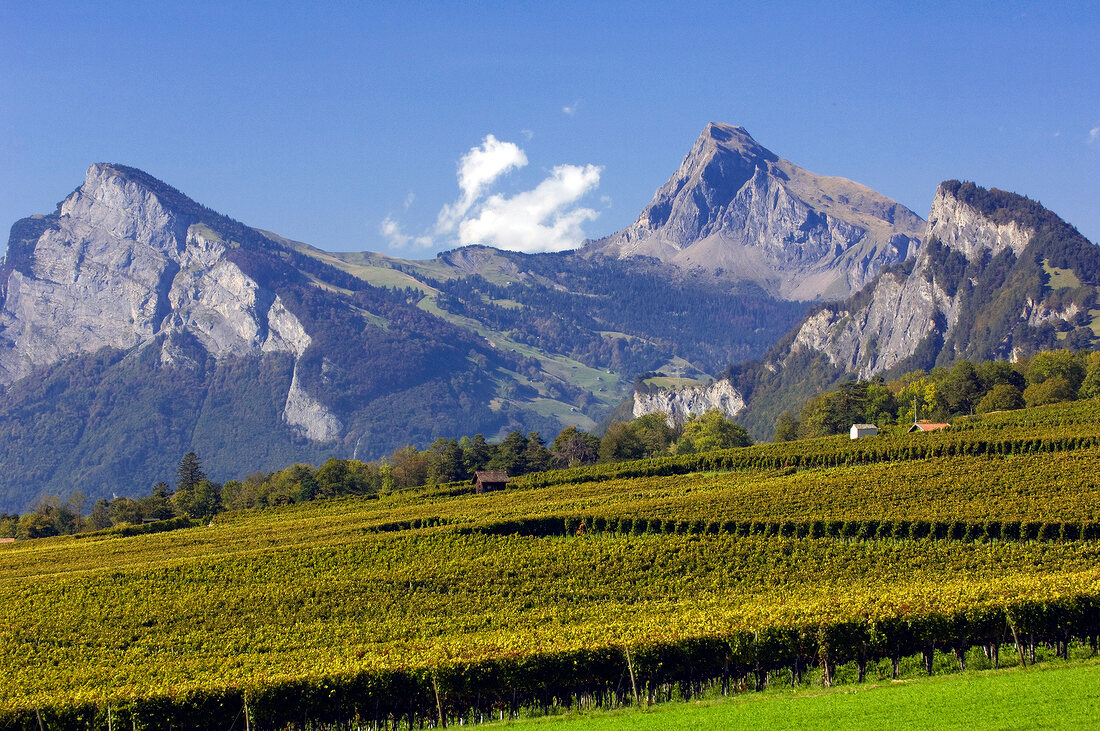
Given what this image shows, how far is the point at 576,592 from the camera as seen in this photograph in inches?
2137

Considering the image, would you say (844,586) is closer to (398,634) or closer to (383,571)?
(398,634)

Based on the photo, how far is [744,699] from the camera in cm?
3572

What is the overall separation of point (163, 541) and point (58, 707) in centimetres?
4849

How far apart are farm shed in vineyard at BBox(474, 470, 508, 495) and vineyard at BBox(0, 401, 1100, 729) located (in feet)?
43.6

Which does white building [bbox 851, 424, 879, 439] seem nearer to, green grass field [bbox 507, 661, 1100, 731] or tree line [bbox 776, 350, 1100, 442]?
tree line [bbox 776, 350, 1100, 442]

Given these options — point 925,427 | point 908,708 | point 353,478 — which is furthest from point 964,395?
point 908,708

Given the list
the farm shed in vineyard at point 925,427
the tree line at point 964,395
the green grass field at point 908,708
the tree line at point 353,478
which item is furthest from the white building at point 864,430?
the green grass field at point 908,708

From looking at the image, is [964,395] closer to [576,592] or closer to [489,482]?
[489,482]

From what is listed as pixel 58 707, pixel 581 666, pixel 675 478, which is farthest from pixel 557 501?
pixel 58 707

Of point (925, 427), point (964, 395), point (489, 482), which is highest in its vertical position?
point (964, 395)

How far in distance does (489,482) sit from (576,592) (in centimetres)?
5477

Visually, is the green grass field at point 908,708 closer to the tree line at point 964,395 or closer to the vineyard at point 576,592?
the vineyard at point 576,592

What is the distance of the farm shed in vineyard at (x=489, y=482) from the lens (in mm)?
107375

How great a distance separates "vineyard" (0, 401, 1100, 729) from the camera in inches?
1478
